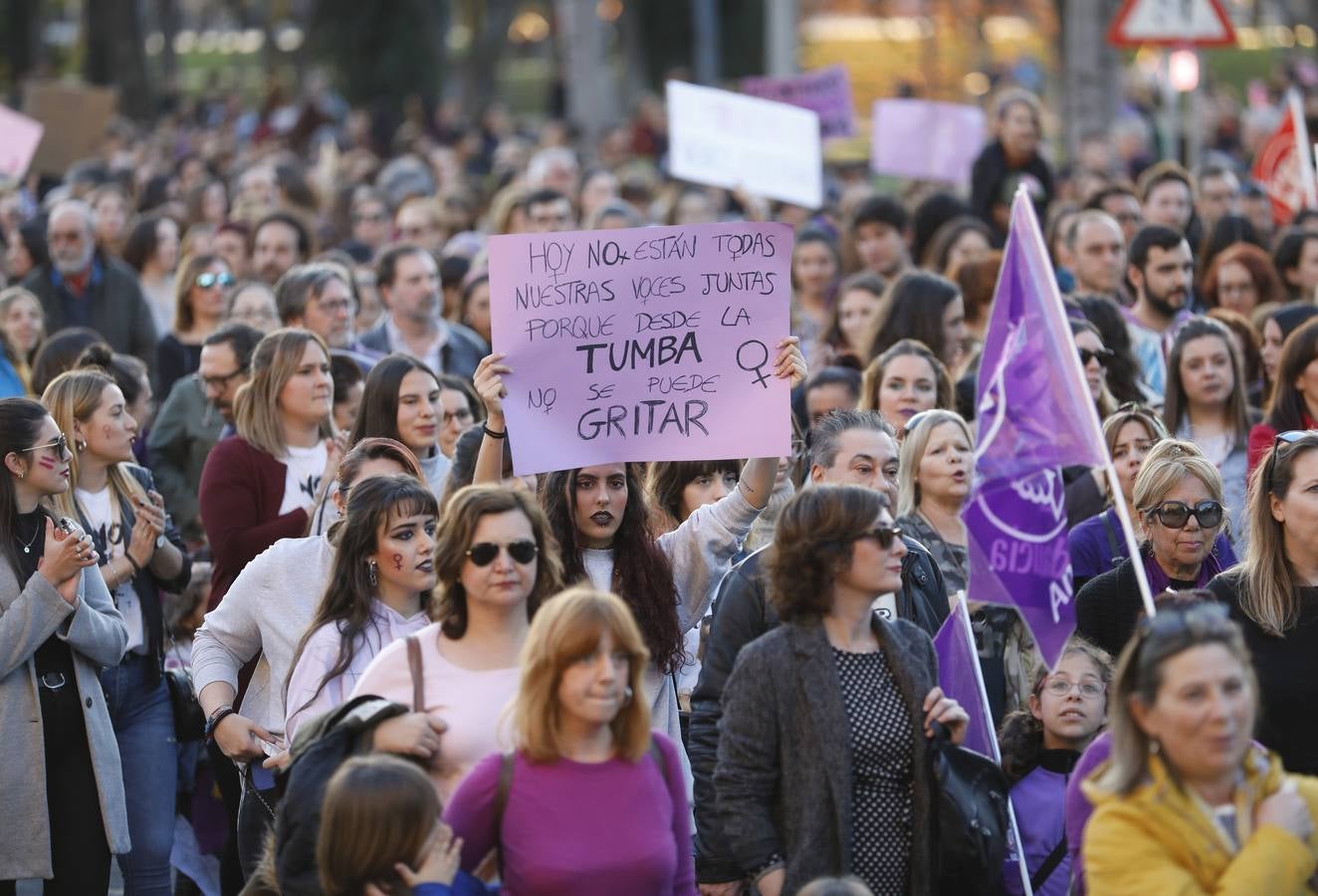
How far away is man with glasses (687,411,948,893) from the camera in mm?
5871

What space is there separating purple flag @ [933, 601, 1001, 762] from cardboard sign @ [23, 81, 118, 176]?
51.5 ft

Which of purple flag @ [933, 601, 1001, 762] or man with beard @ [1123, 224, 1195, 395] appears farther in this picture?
man with beard @ [1123, 224, 1195, 395]

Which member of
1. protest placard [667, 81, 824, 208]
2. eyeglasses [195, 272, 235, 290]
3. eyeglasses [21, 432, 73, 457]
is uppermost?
protest placard [667, 81, 824, 208]

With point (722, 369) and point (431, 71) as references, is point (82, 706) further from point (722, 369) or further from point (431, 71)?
point (431, 71)

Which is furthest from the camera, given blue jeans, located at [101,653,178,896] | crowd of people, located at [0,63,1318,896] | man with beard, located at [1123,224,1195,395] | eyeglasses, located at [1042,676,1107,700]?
man with beard, located at [1123,224,1195,395]

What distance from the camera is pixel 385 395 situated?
8.19 metres

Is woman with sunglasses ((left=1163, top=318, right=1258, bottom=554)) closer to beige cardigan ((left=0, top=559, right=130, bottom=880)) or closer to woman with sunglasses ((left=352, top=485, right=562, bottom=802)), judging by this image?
woman with sunglasses ((left=352, top=485, right=562, bottom=802))

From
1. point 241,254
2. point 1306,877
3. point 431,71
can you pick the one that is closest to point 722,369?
point 1306,877

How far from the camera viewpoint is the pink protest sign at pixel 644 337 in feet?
22.4

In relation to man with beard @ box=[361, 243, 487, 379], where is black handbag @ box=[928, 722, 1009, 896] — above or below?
below

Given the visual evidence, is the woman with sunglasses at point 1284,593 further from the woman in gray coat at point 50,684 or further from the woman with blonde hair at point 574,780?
the woman in gray coat at point 50,684

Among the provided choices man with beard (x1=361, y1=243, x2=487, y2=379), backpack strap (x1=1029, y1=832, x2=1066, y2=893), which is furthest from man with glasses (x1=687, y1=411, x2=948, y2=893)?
man with beard (x1=361, y1=243, x2=487, y2=379)

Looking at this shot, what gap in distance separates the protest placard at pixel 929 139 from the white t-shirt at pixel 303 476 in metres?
10.6

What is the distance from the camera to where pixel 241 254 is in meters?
14.1
